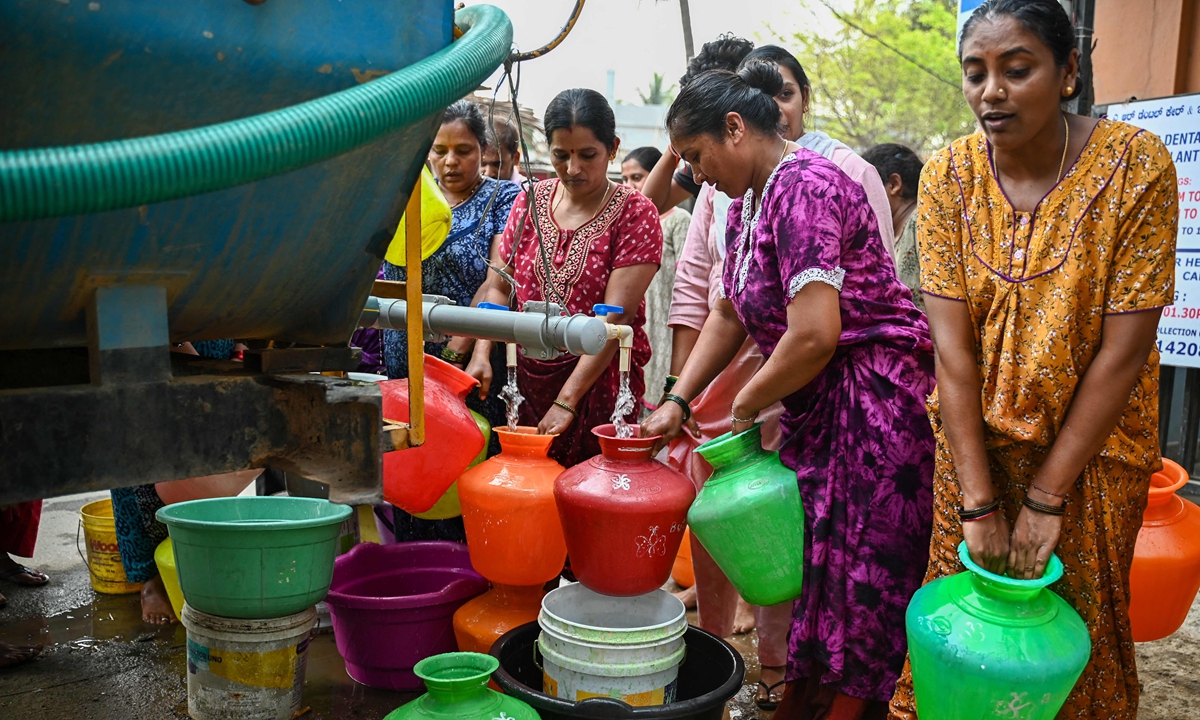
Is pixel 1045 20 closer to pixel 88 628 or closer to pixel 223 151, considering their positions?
pixel 223 151

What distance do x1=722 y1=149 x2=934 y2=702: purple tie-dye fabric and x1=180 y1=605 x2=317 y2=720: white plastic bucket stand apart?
147 cm

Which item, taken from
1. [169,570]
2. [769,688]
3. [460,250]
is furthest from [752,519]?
[169,570]

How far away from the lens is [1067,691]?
6.45ft

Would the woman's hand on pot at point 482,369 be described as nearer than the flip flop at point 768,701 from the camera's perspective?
No

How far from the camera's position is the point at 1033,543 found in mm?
2068

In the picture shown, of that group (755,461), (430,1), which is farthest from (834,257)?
(430,1)

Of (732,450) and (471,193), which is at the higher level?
(471,193)

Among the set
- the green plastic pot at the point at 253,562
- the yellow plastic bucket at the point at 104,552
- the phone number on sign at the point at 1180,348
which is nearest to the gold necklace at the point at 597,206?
the green plastic pot at the point at 253,562

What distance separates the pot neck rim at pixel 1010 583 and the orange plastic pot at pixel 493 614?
4.42 feet

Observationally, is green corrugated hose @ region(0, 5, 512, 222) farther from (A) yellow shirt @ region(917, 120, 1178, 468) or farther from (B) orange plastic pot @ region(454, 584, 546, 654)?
(B) orange plastic pot @ region(454, 584, 546, 654)

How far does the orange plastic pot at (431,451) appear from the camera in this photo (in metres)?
2.79

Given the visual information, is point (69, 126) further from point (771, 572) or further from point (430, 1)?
point (771, 572)

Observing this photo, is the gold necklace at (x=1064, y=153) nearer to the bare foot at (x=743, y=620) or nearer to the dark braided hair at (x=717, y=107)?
the dark braided hair at (x=717, y=107)

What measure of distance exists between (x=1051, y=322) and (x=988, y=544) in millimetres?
518
